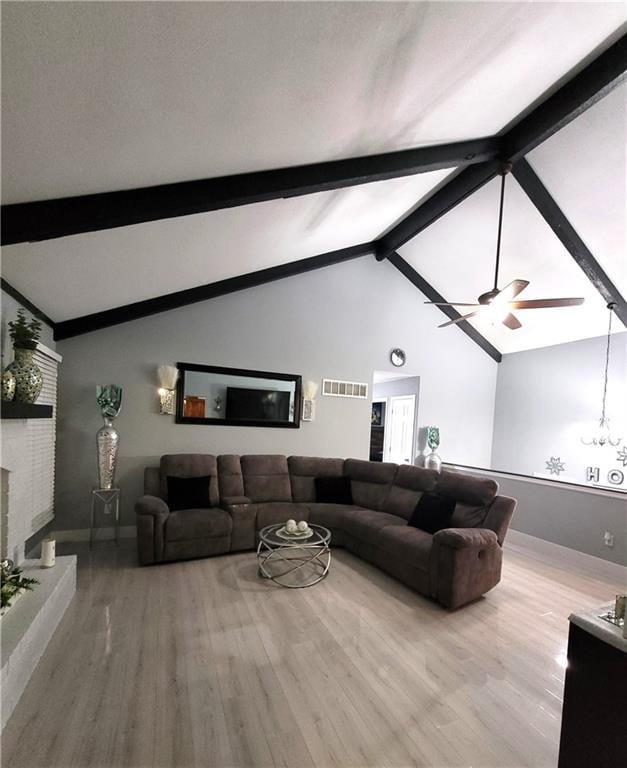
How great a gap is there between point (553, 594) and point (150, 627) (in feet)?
11.0

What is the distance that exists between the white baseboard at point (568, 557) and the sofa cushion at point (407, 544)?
1.94m

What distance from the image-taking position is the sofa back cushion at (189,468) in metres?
3.81

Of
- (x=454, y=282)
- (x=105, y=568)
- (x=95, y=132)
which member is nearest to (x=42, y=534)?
(x=105, y=568)

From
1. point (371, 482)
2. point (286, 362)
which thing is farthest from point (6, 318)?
point (371, 482)

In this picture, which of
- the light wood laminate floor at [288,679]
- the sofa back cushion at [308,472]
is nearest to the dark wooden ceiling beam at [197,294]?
the sofa back cushion at [308,472]

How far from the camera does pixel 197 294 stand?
13.9 ft

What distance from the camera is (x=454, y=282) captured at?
5.52 metres

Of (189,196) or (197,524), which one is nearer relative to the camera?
(189,196)

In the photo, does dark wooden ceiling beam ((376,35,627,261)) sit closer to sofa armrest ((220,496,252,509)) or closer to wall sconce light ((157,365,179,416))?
wall sconce light ((157,365,179,416))

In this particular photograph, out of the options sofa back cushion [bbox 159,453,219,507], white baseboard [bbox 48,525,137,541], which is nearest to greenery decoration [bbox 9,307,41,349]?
sofa back cushion [bbox 159,453,219,507]

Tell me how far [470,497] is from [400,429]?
3461 millimetres

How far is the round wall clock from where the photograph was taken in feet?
18.5

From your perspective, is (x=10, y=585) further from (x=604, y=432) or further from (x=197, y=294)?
(x=604, y=432)

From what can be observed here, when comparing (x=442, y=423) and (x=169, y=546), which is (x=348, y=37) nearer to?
(x=169, y=546)
